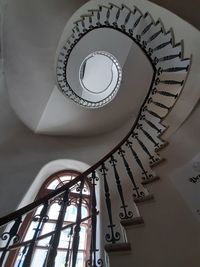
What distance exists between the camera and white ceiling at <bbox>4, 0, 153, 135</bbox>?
3.27 m

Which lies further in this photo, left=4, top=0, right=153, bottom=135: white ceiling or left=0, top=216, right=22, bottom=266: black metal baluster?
left=4, top=0, right=153, bottom=135: white ceiling

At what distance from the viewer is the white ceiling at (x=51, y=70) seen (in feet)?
10.7

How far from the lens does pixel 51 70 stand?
3.80 m

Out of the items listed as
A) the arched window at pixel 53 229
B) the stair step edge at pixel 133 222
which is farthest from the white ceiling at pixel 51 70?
the stair step edge at pixel 133 222

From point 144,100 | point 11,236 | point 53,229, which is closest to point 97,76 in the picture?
point 144,100

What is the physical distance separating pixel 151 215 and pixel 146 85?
3.28 meters

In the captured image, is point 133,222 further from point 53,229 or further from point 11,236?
point 53,229

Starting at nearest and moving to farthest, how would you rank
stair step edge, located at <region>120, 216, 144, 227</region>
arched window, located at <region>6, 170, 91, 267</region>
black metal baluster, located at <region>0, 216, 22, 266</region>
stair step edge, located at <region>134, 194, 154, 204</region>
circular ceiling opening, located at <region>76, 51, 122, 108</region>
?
black metal baluster, located at <region>0, 216, 22, 266</region>, stair step edge, located at <region>120, 216, 144, 227</region>, stair step edge, located at <region>134, 194, 154, 204</region>, arched window, located at <region>6, 170, 91, 267</region>, circular ceiling opening, located at <region>76, 51, 122, 108</region>

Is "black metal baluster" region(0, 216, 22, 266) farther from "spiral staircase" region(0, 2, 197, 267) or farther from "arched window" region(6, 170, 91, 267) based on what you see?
"spiral staircase" region(0, 2, 197, 267)

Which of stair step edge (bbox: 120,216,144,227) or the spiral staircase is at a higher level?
the spiral staircase

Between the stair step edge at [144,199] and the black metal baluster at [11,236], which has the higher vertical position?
the stair step edge at [144,199]

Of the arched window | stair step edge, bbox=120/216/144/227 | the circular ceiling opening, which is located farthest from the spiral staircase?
the circular ceiling opening

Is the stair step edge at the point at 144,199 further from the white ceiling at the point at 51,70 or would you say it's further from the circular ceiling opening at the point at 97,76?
the circular ceiling opening at the point at 97,76

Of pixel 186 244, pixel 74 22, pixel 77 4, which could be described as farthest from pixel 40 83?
pixel 186 244
